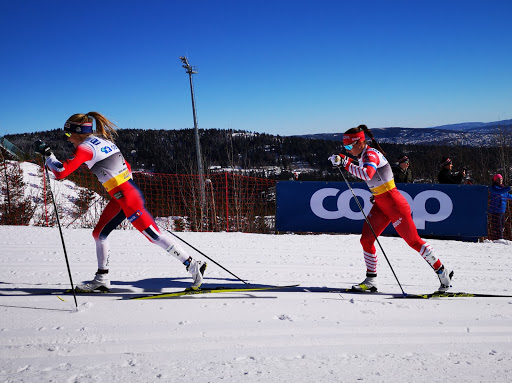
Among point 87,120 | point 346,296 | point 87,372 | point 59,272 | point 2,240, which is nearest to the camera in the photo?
point 87,372

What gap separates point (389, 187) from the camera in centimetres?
384

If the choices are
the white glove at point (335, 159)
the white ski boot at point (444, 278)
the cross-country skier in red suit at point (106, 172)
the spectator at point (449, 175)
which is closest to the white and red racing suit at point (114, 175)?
the cross-country skier in red suit at point (106, 172)

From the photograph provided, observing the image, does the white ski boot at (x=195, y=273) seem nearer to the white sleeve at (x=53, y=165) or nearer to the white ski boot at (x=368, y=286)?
the white sleeve at (x=53, y=165)

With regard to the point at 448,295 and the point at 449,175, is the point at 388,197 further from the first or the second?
the point at 449,175

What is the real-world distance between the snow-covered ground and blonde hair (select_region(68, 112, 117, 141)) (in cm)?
173

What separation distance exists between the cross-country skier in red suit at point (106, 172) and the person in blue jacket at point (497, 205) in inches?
320

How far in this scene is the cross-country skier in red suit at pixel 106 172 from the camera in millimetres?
3346

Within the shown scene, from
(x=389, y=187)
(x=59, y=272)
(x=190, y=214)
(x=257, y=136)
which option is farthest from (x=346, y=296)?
(x=257, y=136)

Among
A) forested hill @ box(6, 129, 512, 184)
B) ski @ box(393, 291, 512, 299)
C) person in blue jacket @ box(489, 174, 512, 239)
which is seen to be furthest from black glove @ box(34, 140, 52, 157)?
forested hill @ box(6, 129, 512, 184)

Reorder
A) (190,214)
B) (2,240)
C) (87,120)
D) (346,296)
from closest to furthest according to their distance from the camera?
(87,120), (346,296), (2,240), (190,214)

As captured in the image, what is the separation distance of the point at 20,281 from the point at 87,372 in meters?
2.73

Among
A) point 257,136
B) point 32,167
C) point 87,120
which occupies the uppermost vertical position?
point 257,136

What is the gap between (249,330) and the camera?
2881 mm

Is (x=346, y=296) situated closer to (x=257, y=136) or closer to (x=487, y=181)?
(x=487, y=181)
